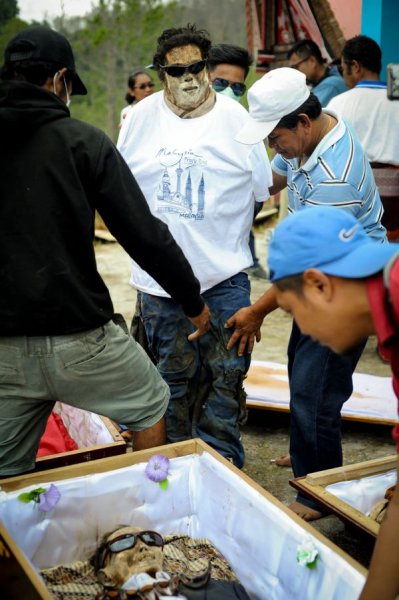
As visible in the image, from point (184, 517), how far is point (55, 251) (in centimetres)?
130

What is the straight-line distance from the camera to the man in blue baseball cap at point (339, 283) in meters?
1.76

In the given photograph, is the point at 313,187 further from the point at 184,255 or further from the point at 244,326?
the point at 244,326

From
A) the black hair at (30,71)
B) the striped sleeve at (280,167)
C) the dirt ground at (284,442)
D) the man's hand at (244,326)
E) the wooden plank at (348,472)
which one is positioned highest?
the black hair at (30,71)

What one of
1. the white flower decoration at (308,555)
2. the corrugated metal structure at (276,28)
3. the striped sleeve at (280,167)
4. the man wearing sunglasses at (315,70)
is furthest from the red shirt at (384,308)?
the corrugated metal structure at (276,28)

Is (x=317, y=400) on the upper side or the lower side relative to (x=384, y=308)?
lower

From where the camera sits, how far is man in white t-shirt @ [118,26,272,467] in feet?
11.6

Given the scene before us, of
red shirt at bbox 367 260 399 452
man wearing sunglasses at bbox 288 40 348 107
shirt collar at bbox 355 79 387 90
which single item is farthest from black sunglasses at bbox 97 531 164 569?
man wearing sunglasses at bbox 288 40 348 107

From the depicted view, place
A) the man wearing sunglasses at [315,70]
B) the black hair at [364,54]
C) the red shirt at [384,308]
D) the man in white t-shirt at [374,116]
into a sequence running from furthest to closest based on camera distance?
the man wearing sunglasses at [315,70]
the black hair at [364,54]
the man in white t-shirt at [374,116]
the red shirt at [384,308]

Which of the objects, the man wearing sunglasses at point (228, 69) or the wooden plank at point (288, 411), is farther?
the man wearing sunglasses at point (228, 69)

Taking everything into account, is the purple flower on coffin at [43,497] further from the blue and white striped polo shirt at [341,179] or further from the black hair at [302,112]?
the black hair at [302,112]

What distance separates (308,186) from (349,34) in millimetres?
5554

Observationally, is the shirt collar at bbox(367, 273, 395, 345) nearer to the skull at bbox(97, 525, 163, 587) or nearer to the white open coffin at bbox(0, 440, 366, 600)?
the white open coffin at bbox(0, 440, 366, 600)

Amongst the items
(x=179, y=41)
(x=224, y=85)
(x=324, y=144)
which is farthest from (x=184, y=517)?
(x=224, y=85)

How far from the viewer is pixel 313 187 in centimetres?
309
